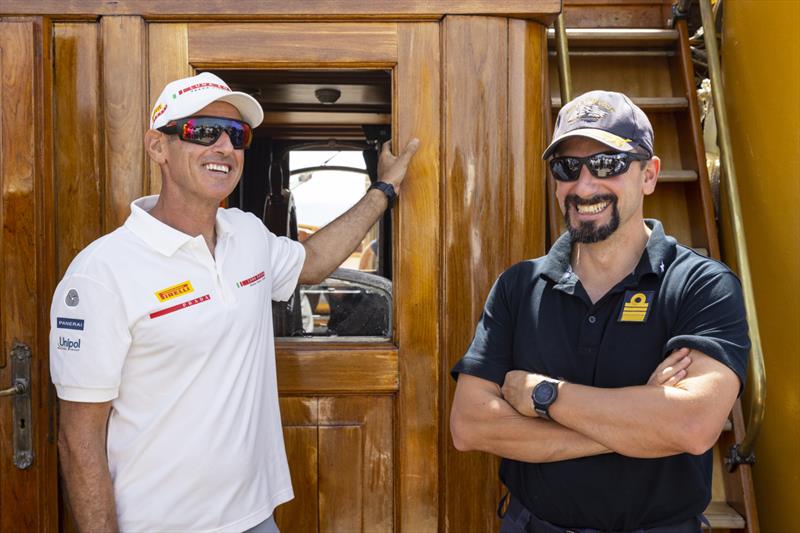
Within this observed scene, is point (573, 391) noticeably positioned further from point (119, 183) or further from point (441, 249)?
point (119, 183)

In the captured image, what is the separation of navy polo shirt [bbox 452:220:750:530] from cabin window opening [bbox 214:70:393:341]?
86cm

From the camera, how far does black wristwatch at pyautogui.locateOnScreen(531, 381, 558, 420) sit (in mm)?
1938

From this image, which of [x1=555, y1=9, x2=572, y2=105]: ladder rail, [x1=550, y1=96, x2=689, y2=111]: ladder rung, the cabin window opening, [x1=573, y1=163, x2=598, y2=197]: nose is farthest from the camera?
[x1=550, y1=96, x2=689, y2=111]: ladder rung

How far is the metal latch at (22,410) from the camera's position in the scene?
2.59 meters

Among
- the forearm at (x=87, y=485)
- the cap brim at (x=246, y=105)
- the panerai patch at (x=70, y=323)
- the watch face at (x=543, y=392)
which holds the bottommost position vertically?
the forearm at (x=87, y=485)

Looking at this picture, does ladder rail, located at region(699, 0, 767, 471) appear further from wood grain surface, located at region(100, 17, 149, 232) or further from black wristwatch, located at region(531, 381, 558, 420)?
wood grain surface, located at region(100, 17, 149, 232)

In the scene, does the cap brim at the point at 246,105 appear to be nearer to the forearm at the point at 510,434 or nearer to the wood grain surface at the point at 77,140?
the wood grain surface at the point at 77,140

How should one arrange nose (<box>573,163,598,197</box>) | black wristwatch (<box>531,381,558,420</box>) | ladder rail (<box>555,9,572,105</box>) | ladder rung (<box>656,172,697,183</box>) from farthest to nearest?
ladder rung (<box>656,172,697,183</box>) → ladder rail (<box>555,9,572,105</box>) → nose (<box>573,163,598,197</box>) → black wristwatch (<box>531,381,558,420</box>)

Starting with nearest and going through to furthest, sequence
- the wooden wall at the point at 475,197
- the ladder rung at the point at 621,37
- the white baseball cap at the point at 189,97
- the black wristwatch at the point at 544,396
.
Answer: the black wristwatch at the point at 544,396 < the white baseball cap at the point at 189,97 < the wooden wall at the point at 475,197 < the ladder rung at the point at 621,37

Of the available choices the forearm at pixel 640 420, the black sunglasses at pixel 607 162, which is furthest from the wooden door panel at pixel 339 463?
the black sunglasses at pixel 607 162

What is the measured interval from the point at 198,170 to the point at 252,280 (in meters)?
0.34

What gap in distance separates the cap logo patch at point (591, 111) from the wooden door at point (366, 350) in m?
0.73

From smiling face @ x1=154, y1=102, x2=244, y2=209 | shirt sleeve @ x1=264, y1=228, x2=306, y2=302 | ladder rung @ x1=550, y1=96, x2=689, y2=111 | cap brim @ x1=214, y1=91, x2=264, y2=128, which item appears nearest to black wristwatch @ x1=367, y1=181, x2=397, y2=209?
shirt sleeve @ x1=264, y1=228, x2=306, y2=302

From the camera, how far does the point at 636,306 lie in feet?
6.48
